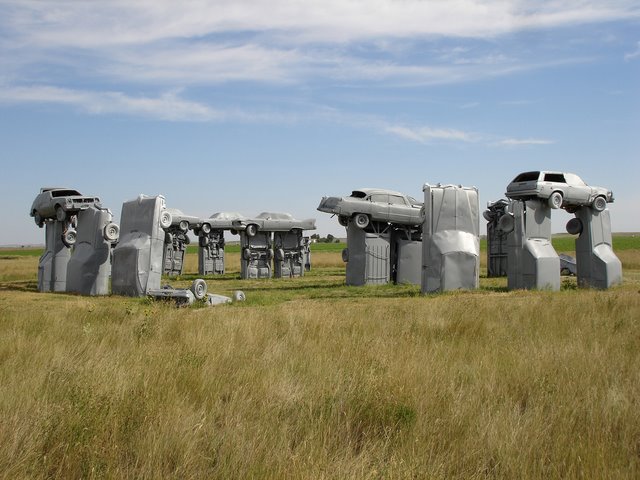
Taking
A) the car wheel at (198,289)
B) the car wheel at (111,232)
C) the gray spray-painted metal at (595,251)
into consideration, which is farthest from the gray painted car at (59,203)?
the gray spray-painted metal at (595,251)

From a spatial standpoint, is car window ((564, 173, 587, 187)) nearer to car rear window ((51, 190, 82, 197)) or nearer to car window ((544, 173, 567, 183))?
car window ((544, 173, 567, 183))

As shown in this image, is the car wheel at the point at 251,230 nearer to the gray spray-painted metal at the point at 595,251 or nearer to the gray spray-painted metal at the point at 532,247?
the gray spray-painted metal at the point at 532,247

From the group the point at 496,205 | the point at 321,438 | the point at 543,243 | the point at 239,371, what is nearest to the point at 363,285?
the point at 543,243

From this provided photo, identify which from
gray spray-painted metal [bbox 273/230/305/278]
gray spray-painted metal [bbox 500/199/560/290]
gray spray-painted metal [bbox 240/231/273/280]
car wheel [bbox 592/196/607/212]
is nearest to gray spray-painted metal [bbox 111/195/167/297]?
gray spray-painted metal [bbox 240/231/273/280]

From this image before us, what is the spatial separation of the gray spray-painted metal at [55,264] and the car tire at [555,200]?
16140 mm

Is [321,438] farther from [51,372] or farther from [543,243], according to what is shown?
[543,243]

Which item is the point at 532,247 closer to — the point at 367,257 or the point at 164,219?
the point at 367,257

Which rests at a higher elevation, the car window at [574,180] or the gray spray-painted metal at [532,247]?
the car window at [574,180]

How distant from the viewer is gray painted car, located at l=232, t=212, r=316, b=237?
3055 cm

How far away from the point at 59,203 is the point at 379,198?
454 inches

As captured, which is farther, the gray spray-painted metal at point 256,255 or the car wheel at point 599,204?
the gray spray-painted metal at point 256,255

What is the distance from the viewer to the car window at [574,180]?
21.0 meters

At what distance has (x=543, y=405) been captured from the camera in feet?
18.7

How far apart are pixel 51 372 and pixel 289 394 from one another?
7.79 feet
